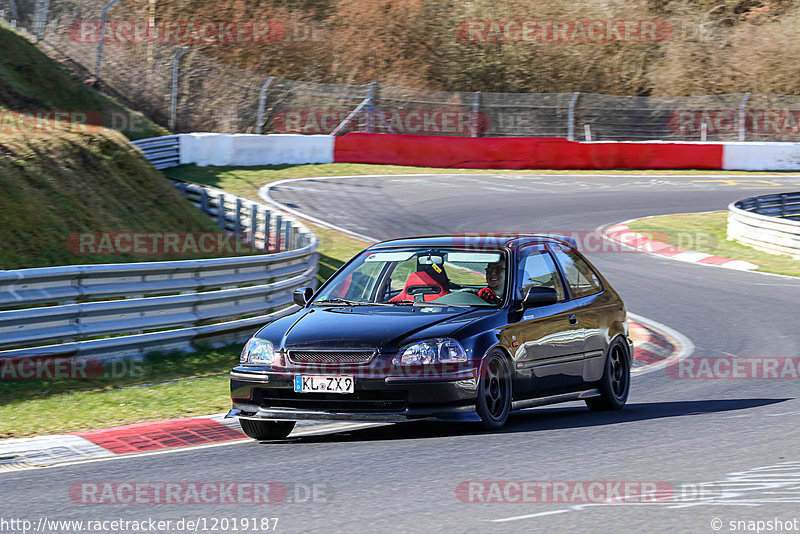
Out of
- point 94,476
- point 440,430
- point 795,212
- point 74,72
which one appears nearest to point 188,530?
point 94,476

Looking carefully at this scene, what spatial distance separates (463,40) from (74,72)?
21346mm

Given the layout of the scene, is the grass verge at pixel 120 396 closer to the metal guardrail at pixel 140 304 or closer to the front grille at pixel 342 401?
the metal guardrail at pixel 140 304

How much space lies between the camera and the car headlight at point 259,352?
7648mm

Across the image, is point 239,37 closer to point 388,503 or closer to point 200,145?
point 200,145

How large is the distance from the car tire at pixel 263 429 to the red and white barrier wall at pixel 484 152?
2471 centimetres

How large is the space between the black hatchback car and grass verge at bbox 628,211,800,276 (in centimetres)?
1292

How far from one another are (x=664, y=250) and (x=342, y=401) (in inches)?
665

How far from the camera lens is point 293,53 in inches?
2010

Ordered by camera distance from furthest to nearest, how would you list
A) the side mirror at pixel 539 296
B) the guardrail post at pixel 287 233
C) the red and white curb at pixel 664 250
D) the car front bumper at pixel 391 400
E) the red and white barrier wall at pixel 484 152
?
the red and white barrier wall at pixel 484 152, the red and white curb at pixel 664 250, the guardrail post at pixel 287 233, the side mirror at pixel 539 296, the car front bumper at pixel 391 400

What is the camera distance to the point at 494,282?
27.6ft
